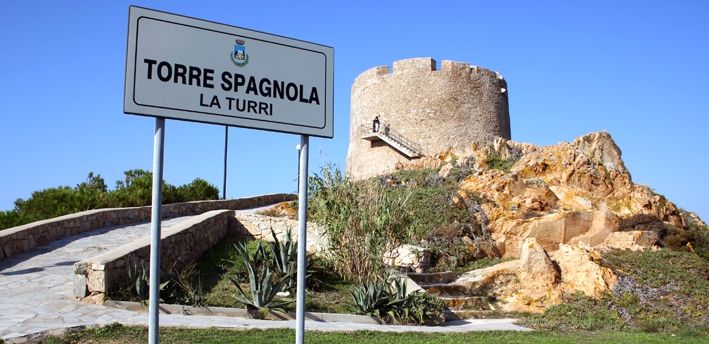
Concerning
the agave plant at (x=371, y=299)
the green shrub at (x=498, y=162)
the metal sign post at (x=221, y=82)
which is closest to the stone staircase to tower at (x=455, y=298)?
the agave plant at (x=371, y=299)

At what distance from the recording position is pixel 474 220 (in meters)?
15.4

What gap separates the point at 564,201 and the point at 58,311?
1292 centimetres

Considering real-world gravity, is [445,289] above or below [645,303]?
above

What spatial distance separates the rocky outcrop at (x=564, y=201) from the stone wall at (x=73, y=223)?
8.09 m

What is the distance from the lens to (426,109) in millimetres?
32125

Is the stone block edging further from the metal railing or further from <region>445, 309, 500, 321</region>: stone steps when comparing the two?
the metal railing

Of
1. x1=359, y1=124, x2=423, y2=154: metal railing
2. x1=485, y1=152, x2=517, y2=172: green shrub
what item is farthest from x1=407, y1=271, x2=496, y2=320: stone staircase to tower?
x1=359, y1=124, x2=423, y2=154: metal railing

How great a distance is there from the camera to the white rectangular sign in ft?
10.0

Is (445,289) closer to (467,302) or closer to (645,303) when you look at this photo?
(467,302)

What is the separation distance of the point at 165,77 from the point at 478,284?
9.09 metres

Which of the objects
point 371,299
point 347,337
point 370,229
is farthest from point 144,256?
point 370,229

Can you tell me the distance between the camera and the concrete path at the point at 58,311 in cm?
661

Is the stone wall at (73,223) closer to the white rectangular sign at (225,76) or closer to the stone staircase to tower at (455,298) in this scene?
the stone staircase to tower at (455,298)

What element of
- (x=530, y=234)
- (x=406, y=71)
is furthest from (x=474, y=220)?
(x=406, y=71)
